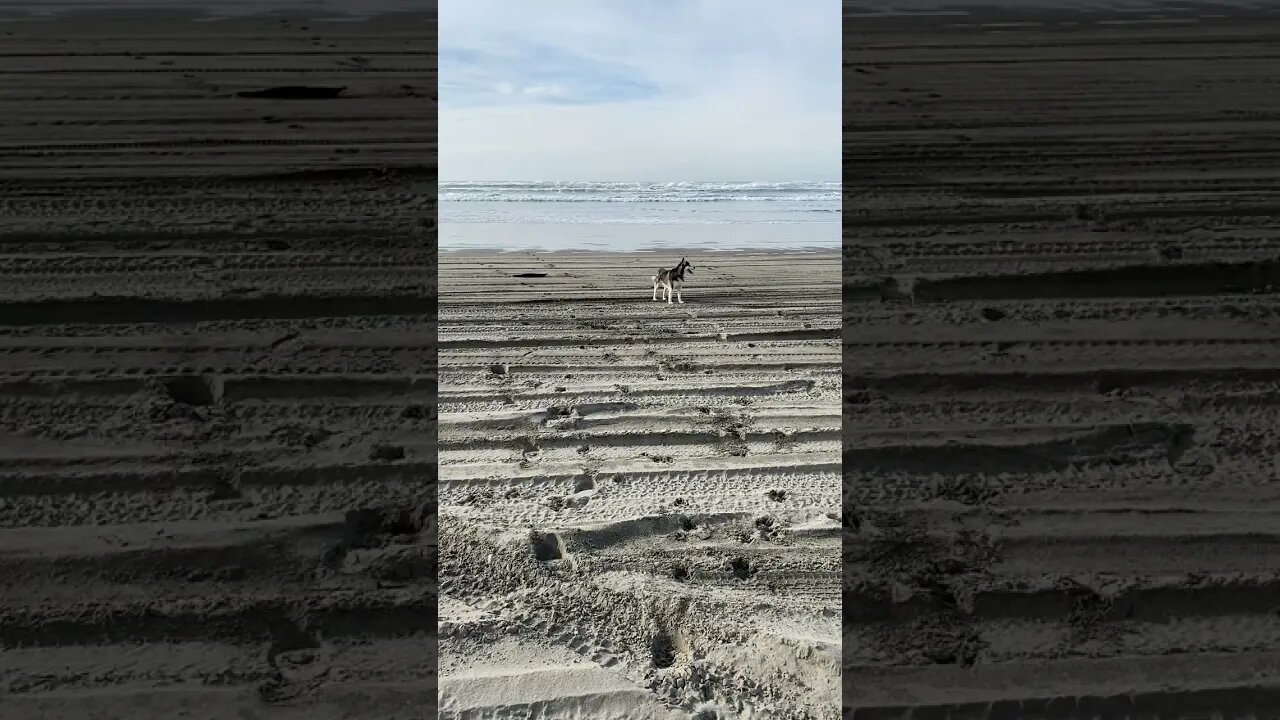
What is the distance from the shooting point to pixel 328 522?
A: 1.92 feet

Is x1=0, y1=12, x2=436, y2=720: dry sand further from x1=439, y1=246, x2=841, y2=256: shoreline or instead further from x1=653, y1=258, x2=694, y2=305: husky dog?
x1=439, y1=246, x2=841, y2=256: shoreline

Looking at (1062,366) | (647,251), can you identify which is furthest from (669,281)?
(1062,366)

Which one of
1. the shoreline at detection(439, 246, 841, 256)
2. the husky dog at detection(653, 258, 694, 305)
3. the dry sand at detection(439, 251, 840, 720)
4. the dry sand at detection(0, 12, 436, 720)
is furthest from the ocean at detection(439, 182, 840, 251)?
the dry sand at detection(0, 12, 436, 720)

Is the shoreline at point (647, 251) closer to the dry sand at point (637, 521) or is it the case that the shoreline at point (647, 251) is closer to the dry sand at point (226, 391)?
the dry sand at point (637, 521)

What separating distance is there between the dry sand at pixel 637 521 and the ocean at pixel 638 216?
108 inches

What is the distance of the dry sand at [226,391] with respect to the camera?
1.87ft

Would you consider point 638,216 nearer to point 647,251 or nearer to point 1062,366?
point 647,251

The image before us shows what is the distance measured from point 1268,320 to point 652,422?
2.34 meters

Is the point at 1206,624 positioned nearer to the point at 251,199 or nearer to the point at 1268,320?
the point at 1268,320

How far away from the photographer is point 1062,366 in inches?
23.8

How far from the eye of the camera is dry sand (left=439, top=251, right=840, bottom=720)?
1375 millimetres

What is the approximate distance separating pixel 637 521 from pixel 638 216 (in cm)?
1251

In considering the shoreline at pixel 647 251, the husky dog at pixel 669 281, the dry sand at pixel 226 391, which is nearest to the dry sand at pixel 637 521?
the dry sand at pixel 226 391

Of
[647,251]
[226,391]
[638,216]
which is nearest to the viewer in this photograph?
[226,391]
